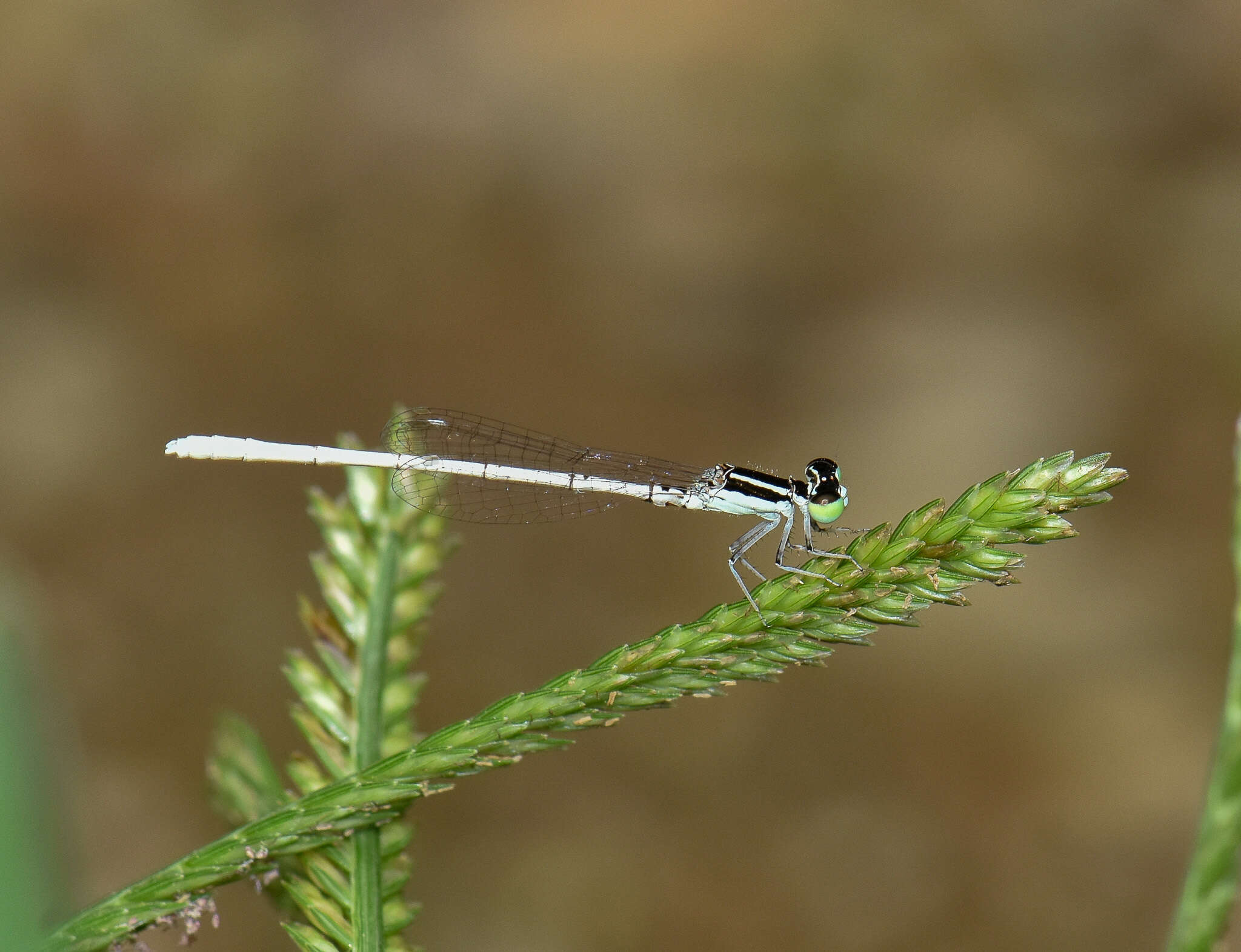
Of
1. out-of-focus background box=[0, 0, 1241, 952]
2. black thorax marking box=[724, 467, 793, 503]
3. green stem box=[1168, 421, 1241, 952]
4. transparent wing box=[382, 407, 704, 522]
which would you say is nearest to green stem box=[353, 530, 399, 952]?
green stem box=[1168, 421, 1241, 952]

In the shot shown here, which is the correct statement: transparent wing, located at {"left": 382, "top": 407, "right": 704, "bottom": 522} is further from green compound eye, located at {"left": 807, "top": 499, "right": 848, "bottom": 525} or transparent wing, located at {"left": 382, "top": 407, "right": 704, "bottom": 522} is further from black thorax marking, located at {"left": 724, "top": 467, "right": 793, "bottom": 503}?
green compound eye, located at {"left": 807, "top": 499, "right": 848, "bottom": 525}

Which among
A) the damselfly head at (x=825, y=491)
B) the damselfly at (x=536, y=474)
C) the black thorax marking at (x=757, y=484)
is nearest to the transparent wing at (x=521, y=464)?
the damselfly at (x=536, y=474)

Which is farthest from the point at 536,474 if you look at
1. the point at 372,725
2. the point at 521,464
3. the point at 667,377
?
the point at 667,377

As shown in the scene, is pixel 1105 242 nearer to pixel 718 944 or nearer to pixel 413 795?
pixel 718 944

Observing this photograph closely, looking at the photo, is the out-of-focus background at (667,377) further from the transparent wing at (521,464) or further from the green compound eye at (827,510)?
the green compound eye at (827,510)

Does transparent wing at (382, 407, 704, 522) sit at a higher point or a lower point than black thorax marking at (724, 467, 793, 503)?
higher

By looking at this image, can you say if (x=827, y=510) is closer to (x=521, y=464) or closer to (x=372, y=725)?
(x=521, y=464)
